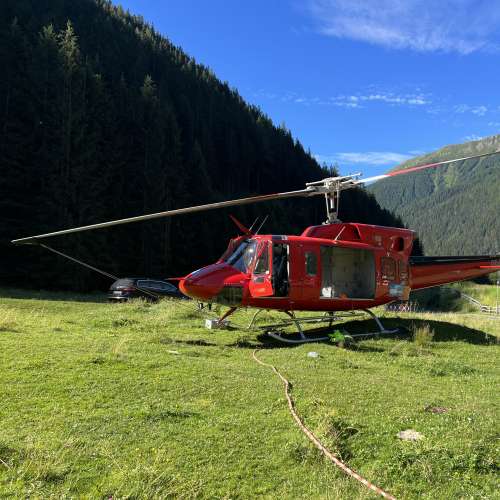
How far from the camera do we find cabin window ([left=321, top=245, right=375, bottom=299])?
1301 cm

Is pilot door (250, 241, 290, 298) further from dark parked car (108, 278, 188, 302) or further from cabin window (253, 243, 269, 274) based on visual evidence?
dark parked car (108, 278, 188, 302)

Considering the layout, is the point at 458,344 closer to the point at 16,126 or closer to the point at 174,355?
the point at 174,355

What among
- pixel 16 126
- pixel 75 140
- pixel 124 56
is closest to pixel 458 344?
pixel 75 140

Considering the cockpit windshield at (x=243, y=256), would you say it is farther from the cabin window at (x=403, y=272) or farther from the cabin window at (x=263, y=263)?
the cabin window at (x=403, y=272)

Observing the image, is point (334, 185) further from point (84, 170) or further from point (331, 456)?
point (84, 170)

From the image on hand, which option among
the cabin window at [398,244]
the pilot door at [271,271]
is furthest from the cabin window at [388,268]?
the pilot door at [271,271]

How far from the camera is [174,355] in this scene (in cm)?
831

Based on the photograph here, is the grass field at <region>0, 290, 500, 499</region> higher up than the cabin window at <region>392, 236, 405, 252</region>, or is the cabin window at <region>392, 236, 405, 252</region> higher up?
the cabin window at <region>392, 236, 405, 252</region>

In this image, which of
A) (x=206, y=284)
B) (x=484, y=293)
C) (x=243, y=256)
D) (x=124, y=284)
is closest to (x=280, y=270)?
(x=243, y=256)

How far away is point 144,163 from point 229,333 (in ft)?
122

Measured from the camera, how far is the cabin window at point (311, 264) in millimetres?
11555

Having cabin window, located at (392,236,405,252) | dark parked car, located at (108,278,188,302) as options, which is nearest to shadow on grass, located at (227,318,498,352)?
cabin window, located at (392,236,405,252)

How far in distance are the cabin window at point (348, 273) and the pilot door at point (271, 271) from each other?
2018 mm

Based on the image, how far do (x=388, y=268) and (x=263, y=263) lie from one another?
397cm
